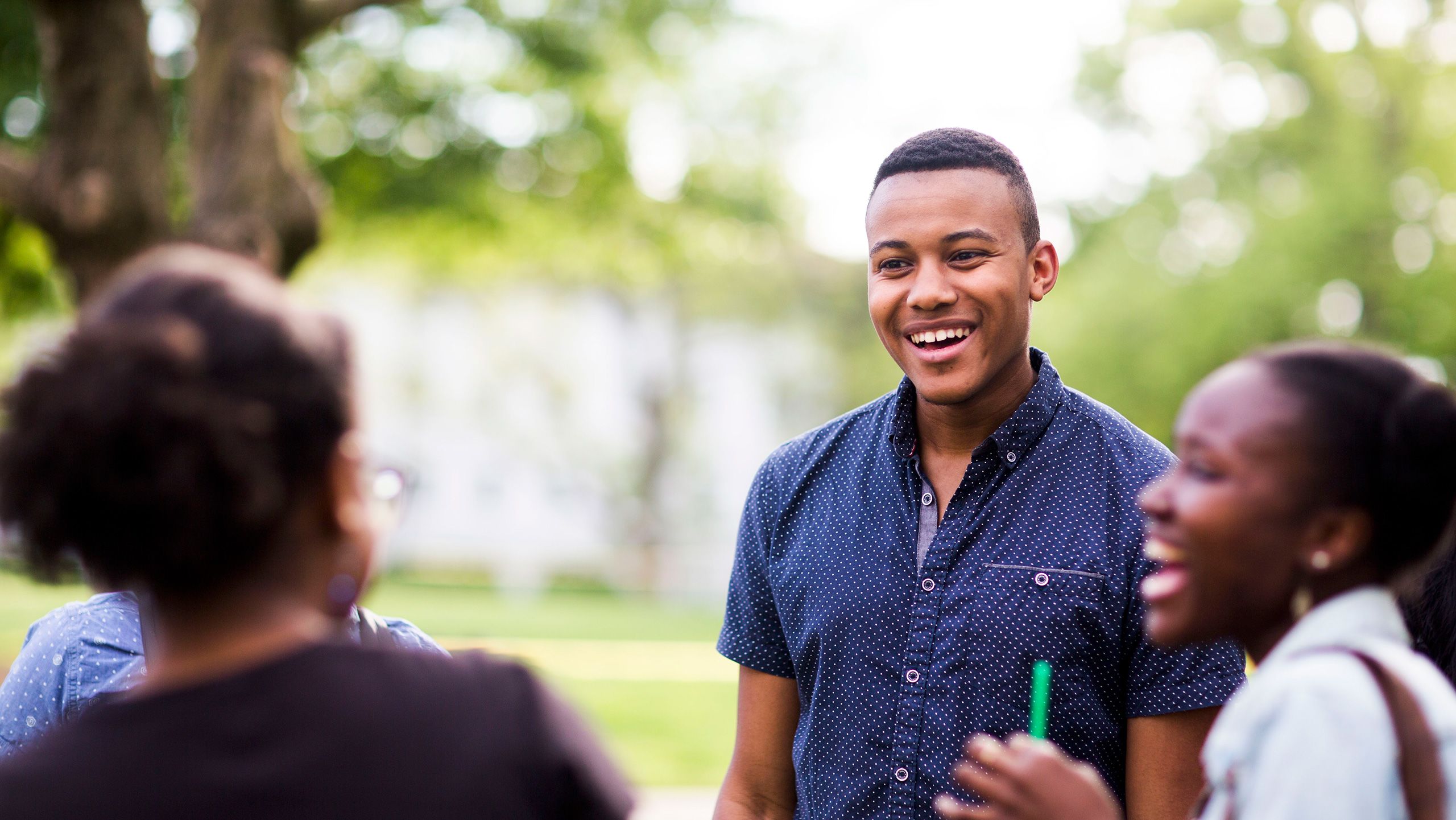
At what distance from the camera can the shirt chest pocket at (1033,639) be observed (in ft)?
8.20

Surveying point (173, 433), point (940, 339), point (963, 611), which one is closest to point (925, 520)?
point (963, 611)

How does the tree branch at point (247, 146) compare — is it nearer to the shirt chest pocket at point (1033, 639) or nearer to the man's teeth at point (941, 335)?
the man's teeth at point (941, 335)

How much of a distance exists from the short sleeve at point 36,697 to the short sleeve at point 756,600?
→ 1.28m

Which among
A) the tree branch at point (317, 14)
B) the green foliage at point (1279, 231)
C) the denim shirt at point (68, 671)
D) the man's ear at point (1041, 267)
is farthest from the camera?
the green foliage at point (1279, 231)

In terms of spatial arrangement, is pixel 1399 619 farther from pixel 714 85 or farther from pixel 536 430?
pixel 536 430

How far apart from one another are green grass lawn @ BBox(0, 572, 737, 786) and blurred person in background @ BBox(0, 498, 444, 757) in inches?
28.6

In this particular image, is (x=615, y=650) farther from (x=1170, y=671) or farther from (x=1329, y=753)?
(x=1329, y=753)

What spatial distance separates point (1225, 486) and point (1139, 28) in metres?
22.3

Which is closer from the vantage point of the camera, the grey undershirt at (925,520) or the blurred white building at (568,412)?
the grey undershirt at (925,520)

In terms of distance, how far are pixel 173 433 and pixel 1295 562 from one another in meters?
1.34

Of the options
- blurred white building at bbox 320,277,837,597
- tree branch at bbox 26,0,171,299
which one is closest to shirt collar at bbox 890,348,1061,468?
tree branch at bbox 26,0,171,299

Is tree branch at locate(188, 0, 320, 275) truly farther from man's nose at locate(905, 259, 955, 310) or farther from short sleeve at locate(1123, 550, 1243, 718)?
short sleeve at locate(1123, 550, 1243, 718)

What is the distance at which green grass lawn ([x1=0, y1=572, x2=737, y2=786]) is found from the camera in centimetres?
1012

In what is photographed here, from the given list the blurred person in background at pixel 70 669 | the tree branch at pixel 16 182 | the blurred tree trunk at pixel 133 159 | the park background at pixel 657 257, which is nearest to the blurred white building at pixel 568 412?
the park background at pixel 657 257
